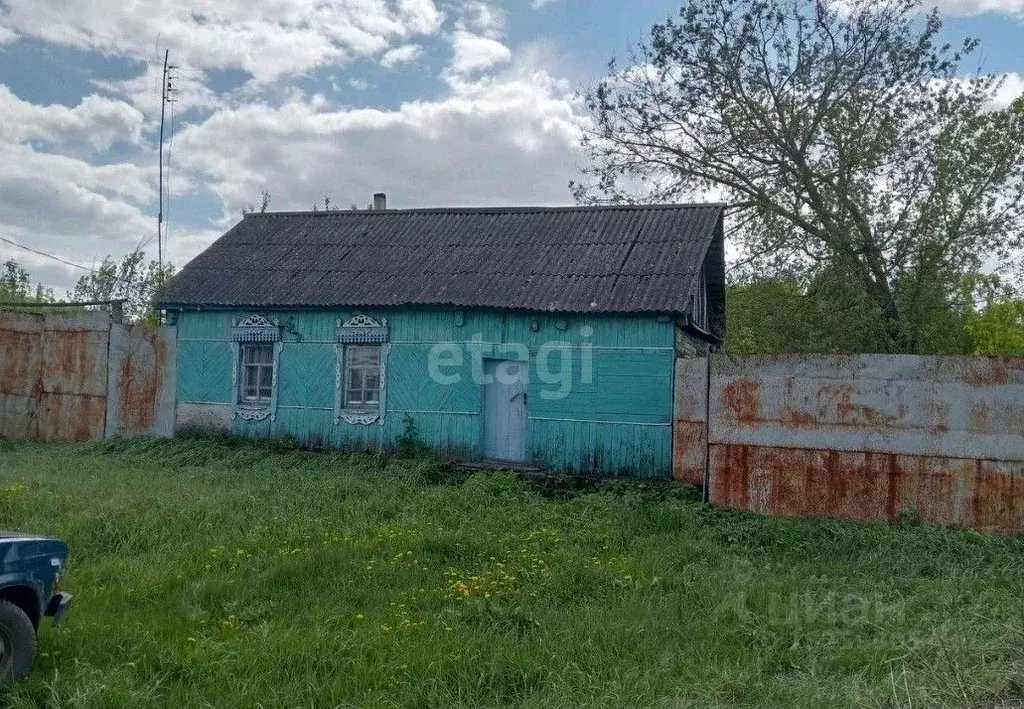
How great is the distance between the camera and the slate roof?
12.8 metres

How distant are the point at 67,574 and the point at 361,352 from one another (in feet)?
24.2

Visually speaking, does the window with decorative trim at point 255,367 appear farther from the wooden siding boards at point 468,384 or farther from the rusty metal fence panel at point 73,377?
the rusty metal fence panel at point 73,377

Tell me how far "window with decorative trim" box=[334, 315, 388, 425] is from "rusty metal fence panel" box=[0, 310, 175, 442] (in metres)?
3.40

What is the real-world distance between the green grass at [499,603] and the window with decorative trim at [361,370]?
310cm

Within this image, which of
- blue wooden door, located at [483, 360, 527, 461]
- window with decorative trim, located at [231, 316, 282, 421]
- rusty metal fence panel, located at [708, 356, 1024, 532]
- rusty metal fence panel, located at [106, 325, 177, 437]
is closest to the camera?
rusty metal fence panel, located at [708, 356, 1024, 532]

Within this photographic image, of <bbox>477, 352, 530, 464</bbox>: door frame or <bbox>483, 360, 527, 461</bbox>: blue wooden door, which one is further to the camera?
<bbox>483, 360, 527, 461</bbox>: blue wooden door

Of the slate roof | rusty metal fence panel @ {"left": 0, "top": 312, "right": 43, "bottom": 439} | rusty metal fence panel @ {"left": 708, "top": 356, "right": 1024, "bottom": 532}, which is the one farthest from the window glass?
rusty metal fence panel @ {"left": 0, "top": 312, "right": 43, "bottom": 439}

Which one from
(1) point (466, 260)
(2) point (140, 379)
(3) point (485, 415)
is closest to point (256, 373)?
(2) point (140, 379)

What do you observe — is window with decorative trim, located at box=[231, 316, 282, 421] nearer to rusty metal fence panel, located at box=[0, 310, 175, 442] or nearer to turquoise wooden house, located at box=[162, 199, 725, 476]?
turquoise wooden house, located at box=[162, 199, 725, 476]

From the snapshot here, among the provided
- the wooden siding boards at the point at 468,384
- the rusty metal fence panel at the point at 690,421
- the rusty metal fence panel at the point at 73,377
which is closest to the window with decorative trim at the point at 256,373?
the wooden siding boards at the point at 468,384

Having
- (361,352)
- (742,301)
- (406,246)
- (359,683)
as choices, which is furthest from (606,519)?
(742,301)

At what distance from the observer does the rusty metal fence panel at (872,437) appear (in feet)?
30.0

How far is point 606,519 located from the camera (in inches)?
375

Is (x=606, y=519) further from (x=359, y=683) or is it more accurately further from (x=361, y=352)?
(x=361, y=352)
